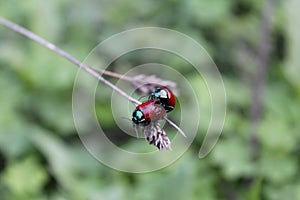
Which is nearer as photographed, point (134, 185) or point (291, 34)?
point (134, 185)

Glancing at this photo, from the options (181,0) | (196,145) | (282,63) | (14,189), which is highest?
(181,0)

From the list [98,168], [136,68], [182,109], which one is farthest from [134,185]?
[136,68]

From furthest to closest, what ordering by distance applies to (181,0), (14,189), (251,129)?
(181,0)
(251,129)
(14,189)

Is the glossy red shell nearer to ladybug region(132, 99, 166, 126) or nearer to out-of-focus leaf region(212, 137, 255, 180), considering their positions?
ladybug region(132, 99, 166, 126)

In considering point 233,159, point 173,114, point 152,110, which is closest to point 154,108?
point 152,110

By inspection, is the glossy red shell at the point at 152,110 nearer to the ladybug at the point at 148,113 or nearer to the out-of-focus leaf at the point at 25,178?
the ladybug at the point at 148,113

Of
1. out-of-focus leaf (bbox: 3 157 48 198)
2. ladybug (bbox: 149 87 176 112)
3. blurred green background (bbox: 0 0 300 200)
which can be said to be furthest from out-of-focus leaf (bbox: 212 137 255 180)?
ladybug (bbox: 149 87 176 112)

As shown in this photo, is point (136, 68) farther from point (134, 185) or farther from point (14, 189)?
point (14, 189)
